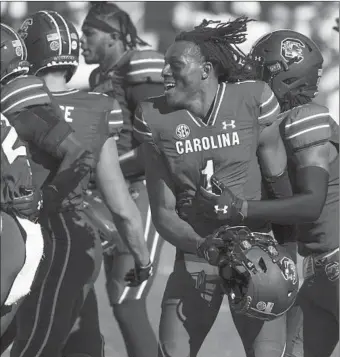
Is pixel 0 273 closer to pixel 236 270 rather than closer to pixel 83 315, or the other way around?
pixel 236 270

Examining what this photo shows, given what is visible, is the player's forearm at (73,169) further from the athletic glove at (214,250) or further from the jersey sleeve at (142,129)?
the athletic glove at (214,250)

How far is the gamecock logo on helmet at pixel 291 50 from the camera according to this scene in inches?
229

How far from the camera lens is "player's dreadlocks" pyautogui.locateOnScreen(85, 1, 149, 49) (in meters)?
7.59

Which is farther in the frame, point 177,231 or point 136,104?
point 136,104

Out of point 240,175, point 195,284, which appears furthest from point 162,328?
point 240,175

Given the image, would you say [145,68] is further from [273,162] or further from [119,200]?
[273,162]

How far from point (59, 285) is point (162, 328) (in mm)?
809

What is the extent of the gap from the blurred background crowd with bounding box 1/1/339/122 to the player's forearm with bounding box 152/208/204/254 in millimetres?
3767

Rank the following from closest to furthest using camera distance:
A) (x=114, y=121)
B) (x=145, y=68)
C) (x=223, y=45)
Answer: (x=223, y=45)
(x=114, y=121)
(x=145, y=68)

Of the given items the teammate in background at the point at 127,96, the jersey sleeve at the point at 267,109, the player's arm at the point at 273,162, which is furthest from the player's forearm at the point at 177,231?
the teammate in background at the point at 127,96

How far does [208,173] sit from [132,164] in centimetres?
182

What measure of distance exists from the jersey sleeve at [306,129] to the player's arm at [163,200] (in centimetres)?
57

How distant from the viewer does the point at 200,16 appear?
29.3 ft

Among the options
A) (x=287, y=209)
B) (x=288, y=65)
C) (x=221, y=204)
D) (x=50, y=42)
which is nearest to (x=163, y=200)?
(x=221, y=204)
